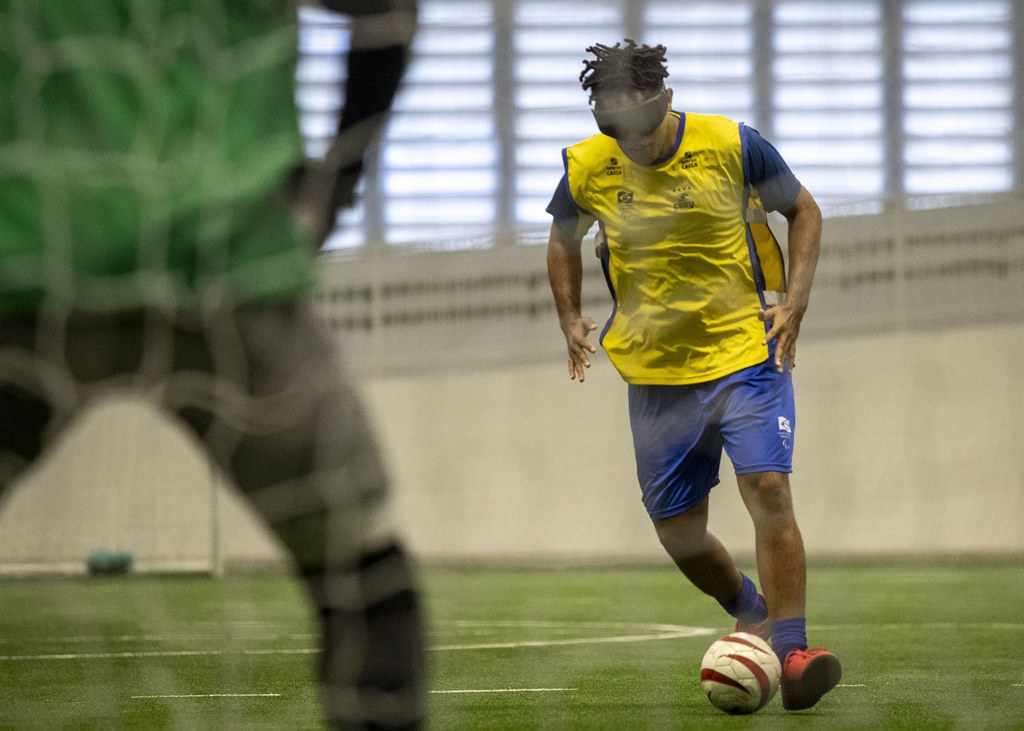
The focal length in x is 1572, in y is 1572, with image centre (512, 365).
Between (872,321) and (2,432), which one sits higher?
(2,432)

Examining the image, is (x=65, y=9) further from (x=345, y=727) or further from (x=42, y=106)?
(x=345, y=727)

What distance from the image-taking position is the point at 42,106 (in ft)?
6.04

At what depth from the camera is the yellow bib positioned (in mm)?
3844

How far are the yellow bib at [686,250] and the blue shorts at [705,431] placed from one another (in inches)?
1.7

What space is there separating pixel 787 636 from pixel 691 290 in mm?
890

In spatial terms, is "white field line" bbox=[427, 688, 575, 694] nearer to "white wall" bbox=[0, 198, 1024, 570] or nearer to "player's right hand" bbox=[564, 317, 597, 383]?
"player's right hand" bbox=[564, 317, 597, 383]

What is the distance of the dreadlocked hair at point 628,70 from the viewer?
3658 millimetres

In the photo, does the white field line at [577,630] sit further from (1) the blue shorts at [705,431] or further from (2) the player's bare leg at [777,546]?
(2) the player's bare leg at [777,546]

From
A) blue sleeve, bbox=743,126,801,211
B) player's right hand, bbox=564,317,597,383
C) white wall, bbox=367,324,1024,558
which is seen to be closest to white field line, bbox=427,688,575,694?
player's right hand, bbox=564,317,597,383

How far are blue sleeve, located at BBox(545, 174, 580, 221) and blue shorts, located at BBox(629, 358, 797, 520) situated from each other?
0.48 metres

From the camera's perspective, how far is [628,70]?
3.66 metres

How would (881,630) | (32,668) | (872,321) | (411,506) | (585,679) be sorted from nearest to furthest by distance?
1. (585,679)
2. (32,668)
3. (881,630)
4. (872,321)
5. (411,506)

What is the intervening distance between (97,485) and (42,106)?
9443 mm

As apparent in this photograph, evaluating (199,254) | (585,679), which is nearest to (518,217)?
(585,679)
